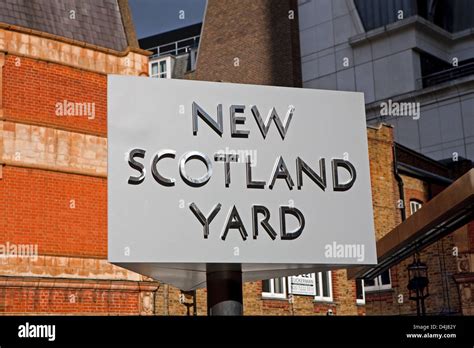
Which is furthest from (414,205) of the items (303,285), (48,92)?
(48,92)

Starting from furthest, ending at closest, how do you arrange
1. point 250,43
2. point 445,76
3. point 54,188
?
1. point 445,76
2. point 250,43
3. point 54,188

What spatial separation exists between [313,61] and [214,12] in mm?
6042

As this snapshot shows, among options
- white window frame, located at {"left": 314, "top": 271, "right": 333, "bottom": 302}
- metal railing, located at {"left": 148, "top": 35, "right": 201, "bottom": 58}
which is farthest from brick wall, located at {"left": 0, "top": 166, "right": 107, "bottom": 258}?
metal railing, located at {"left": 148, "top": 35, "right": 201, "bottom": 58}

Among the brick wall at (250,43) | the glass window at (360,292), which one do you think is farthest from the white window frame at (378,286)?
the brick wall at (250,43)

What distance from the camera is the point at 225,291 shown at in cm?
1255

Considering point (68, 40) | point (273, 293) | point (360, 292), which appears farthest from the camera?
point (360, 292)

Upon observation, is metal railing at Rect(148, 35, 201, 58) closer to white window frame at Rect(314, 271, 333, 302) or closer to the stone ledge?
white window frame at Rect(314, 271, 333, 302)

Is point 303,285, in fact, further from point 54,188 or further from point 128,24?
point 128,24

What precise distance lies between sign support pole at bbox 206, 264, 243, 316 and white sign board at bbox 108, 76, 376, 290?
1.36 ft

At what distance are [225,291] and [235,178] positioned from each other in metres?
1.89

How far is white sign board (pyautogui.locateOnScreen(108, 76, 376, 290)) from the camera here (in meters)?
11.4

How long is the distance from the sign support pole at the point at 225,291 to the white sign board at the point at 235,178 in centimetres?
42

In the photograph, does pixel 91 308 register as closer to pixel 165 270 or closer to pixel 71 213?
pixel 71 213
